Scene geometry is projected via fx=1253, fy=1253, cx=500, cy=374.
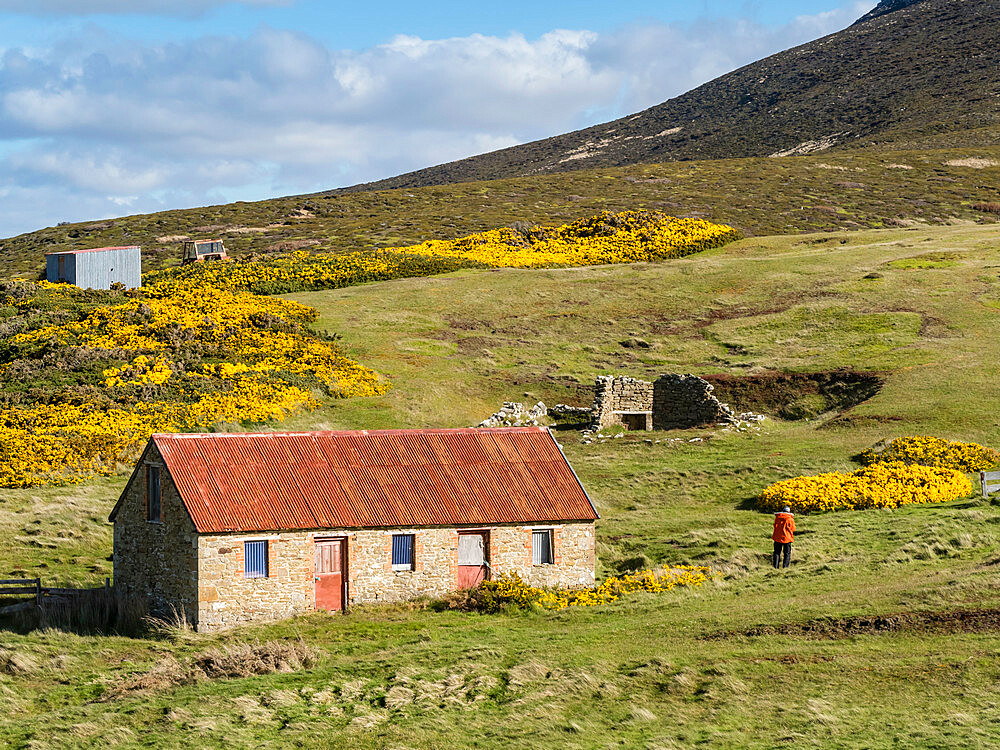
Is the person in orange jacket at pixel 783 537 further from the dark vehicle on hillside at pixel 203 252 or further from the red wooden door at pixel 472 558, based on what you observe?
the dark vehicle on hillside at pixel 203 252

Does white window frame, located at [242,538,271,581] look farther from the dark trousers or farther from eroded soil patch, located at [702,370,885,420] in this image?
eroded soil patch, located at [702,370,885,420]

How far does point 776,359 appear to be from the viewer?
60062 mm

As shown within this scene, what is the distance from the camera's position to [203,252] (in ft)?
275

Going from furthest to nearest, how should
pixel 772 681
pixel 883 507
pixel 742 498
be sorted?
1. pixel 742 498
2. pixel 883 507
3. pixel 772 681

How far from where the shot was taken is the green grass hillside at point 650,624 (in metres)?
21.6

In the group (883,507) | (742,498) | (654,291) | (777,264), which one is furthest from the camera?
(777,264)

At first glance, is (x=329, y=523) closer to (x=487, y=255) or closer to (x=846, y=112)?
(x=487, y=255)

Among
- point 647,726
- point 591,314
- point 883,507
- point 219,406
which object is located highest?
point 591,314

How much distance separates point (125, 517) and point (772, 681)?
59.0 ft

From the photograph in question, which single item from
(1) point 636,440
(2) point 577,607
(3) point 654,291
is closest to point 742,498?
(1) point 636,440

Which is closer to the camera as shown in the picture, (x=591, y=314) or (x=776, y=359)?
(x=776, y=359)

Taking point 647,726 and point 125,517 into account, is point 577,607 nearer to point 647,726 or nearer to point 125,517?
point 647,726

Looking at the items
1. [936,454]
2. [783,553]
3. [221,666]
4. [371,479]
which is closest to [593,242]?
[936,454]

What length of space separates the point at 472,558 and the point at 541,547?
2.00m
